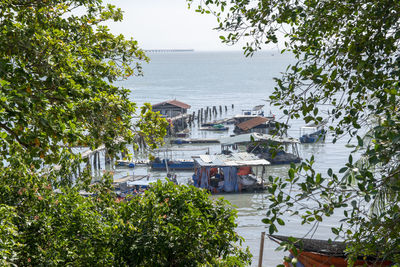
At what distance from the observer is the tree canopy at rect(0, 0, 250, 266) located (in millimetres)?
4918

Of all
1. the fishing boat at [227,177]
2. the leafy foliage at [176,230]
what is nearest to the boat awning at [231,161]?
the fishing boat at [227,177]

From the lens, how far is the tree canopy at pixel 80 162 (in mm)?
4918

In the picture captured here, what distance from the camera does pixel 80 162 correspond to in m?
6.72

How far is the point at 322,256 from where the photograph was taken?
1099 centimetres

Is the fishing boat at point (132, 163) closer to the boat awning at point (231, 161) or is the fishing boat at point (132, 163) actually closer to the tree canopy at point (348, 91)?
the boat awning at point (231, 161)

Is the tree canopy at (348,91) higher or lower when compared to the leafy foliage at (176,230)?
higher

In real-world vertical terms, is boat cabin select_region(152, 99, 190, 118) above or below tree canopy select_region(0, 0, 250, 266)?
above

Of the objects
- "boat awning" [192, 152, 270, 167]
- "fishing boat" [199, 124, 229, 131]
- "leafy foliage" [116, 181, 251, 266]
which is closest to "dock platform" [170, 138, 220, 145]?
"fishing boat" [199, 124, 229, 131]

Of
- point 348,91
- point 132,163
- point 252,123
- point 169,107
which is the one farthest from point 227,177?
point 348,91

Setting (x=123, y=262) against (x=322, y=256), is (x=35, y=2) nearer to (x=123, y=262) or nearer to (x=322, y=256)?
(x=123, y=262)

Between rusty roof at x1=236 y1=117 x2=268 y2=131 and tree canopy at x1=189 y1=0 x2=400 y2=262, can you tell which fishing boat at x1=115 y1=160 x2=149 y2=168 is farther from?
tree canopy at x1=189 y1=0 x2=400 y2=262

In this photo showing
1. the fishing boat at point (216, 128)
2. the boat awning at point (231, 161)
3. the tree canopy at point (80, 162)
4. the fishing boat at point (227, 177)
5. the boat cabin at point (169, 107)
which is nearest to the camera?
the tree canopy at point (80, 162)

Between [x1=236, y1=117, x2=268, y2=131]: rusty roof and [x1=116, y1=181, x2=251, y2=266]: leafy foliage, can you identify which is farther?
[x1=236, y1=117, x2=268, y2=131]: rusty roof

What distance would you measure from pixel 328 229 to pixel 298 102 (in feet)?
57.9
